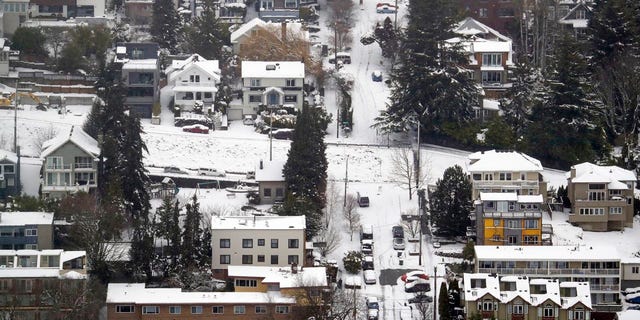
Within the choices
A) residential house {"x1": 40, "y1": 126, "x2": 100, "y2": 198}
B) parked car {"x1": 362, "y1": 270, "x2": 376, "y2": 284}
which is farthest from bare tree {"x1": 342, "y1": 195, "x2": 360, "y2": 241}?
residential house {"x1": 40, "y1": 126, "x2": 100, "y2": 198}

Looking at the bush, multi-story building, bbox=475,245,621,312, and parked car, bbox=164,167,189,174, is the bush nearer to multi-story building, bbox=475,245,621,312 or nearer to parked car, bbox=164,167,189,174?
multi-story building, bbox=475,245,621,312

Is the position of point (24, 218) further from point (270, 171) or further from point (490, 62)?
point (490, 62)

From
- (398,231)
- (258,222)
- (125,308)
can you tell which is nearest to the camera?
(125,308)

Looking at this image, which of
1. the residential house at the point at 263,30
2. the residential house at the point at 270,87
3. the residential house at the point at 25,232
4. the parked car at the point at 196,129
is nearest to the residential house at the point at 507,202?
the parked car at the point at 196,129

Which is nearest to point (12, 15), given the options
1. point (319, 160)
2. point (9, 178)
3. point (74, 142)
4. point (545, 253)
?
point (9, 178)

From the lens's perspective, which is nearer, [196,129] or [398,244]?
[398,244]

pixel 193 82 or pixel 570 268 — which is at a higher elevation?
pixel 193 82
